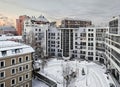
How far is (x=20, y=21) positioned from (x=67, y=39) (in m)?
74.0

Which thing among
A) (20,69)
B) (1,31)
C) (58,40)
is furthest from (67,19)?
(20,69)

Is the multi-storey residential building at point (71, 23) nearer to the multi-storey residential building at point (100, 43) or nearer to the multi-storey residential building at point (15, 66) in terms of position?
the multi-storey residential building at point (100, 43)

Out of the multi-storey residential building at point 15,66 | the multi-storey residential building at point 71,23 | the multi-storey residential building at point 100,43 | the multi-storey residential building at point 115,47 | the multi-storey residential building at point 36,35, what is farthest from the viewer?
the multi-storey residential building at point 71,23

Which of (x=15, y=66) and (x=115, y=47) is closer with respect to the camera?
(x=15, y=66)

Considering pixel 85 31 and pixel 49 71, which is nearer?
pixel 49 71

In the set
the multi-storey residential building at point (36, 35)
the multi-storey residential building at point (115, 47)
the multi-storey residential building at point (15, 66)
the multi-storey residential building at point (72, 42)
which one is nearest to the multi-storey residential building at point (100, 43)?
the multi-storey residential building at point (72, 42)

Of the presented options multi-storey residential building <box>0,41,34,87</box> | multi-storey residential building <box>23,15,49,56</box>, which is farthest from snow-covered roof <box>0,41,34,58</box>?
multi-storey residential building <box>23,15,49,56</box>

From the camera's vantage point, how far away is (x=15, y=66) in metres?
41.3

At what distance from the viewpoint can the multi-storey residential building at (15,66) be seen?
127 feet

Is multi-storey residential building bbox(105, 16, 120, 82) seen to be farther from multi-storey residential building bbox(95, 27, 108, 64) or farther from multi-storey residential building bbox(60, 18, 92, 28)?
multi-storey residential building bbox(60, 18, 92, 28)

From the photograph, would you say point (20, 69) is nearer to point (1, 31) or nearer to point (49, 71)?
point (49, 71)

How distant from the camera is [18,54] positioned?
41719 millimetres

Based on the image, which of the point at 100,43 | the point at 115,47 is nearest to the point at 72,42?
the point at 100,43

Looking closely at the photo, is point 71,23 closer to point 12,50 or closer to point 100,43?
point 100,43
